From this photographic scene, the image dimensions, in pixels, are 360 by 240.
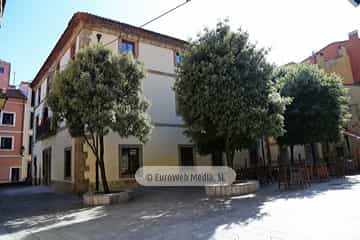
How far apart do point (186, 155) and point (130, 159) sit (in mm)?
3642

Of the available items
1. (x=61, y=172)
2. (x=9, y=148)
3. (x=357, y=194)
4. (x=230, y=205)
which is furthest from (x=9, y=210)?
(x=9, y=148)

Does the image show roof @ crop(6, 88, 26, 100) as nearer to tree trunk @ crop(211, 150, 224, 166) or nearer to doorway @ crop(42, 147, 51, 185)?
doorway @ crop(42, 147, 51, 185)

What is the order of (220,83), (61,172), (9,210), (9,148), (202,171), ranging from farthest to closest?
(9,148) → (202,171) → (61,172) → (220,83) → (9,210)

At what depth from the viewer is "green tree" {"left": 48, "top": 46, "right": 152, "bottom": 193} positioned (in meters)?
8.45

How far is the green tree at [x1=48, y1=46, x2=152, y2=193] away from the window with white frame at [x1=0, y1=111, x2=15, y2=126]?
879 inches

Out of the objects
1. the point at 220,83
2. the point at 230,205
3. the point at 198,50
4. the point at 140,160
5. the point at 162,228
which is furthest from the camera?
the point at 140,160

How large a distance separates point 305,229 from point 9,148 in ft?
100

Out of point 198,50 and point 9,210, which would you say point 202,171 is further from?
point 9,210

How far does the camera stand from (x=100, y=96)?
855cm

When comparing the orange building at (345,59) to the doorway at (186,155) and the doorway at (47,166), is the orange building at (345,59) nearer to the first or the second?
the doorway at (186,155)

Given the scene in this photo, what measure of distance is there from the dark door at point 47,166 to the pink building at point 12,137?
12391 mm

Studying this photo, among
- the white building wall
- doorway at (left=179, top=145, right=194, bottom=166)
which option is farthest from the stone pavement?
the white building wall

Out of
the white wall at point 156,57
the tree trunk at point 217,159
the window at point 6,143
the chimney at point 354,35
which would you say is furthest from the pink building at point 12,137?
the chimney at point 354,35

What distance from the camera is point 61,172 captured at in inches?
534
